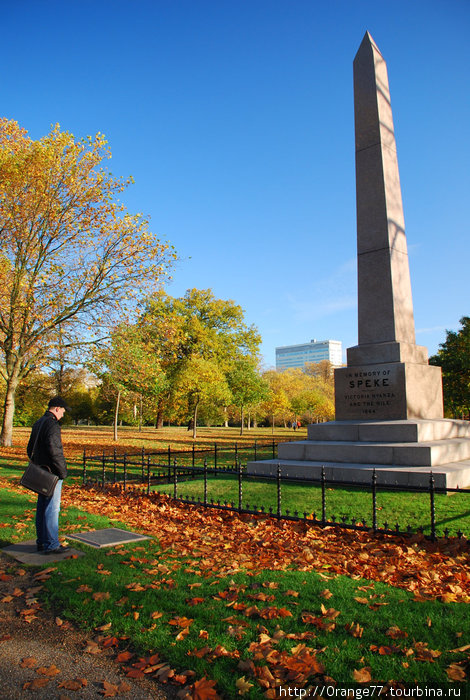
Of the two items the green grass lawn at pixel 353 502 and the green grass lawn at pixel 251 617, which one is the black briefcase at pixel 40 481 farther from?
the green grass lawn at pixel 353 502

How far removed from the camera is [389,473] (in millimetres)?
9445

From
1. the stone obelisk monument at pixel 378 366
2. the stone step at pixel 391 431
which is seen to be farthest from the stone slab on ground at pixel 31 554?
the stone step at pixel 391 431

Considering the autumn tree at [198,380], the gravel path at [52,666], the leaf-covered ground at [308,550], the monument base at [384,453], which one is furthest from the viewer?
the autumn tree at [198,380]

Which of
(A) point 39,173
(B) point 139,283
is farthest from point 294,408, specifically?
(A) point 39,173

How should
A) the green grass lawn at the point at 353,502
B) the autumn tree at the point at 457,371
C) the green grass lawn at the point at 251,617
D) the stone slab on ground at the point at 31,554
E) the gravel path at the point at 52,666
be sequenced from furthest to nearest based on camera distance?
the autumn tree at the point at 457,371
the green grass lawn at the point at 353,502
the stone slab on ground at the point at 31,554
the green grass lawn at the point at 251,617
the gravel path at the point at 52,666

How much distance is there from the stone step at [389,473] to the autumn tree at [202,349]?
21.2 m

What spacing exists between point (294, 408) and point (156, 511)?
5149 centimetres

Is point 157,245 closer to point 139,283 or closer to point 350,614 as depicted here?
point 139,283

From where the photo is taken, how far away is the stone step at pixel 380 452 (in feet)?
32.4

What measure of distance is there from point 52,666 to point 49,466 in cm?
321

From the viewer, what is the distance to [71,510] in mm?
8945

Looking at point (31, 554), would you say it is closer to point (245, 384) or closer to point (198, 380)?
point (198, 380)

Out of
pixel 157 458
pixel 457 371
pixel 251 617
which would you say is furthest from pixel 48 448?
pixel 457 371

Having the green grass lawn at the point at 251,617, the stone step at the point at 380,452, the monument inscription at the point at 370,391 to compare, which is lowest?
the green grass lawn at the point at 251,617
